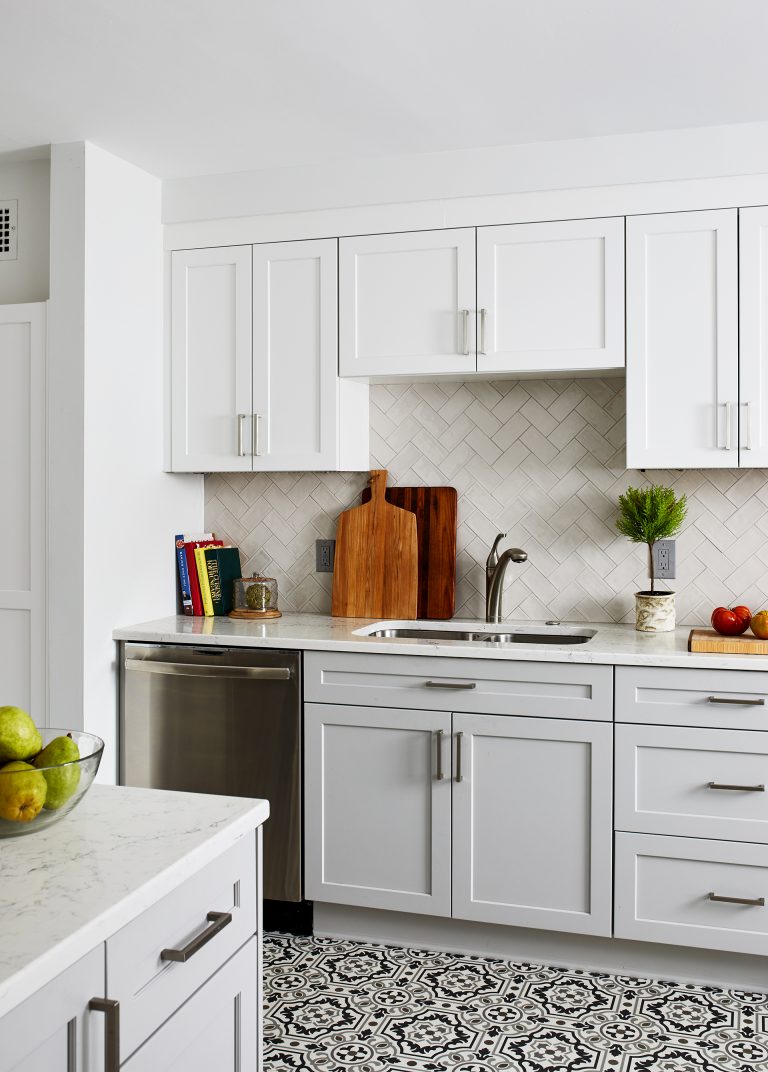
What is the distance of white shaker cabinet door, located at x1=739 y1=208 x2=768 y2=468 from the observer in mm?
2918

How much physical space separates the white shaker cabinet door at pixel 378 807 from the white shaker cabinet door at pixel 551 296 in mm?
1199

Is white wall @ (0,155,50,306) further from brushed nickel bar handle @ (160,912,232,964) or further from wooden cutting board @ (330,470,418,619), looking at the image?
brushed nickel bar handle @ (160,912,232,964)

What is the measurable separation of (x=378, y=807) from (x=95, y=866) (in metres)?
1.84

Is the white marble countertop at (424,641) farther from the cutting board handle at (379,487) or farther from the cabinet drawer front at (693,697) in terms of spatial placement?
the cutting board handle at (379,487)

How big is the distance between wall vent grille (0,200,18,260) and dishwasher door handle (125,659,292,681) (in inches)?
57.9

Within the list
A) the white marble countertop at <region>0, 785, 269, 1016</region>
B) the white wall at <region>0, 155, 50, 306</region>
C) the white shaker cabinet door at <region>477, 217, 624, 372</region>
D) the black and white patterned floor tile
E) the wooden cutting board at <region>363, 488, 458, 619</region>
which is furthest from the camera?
the wooden cutting board at <region>363, 488, 458, 619</region>

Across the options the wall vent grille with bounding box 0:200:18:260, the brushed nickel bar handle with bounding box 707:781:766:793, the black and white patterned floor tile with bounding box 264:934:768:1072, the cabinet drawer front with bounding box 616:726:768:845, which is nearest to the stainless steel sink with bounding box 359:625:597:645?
the cabinet drawer front with bounding box 616:726:768:845

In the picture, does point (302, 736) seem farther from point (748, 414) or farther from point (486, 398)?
point (748, 414)

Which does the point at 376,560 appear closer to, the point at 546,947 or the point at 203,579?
the point at 203,579

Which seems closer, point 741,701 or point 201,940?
point 201,940

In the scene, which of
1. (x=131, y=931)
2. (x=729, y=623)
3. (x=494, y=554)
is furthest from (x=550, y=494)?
(x=131, y=931)

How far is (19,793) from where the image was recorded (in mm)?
1270

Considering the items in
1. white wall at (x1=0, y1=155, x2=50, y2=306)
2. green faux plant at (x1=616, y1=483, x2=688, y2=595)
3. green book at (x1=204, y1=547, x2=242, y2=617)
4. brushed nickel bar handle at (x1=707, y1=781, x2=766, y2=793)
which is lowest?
brushed nickel bar handle at (x1=707, y1=781, x2=766, y2=793)

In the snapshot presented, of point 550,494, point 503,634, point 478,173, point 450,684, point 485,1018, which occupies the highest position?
point 478,173
